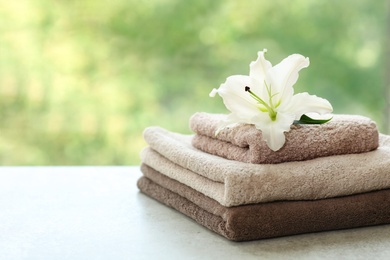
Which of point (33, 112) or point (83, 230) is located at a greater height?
point (83, 230)

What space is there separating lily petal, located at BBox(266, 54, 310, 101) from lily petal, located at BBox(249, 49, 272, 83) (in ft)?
0.04

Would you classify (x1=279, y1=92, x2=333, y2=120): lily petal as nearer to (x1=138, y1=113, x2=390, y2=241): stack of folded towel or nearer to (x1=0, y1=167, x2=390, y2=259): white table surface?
(x1=138, y1=113, x2=390, y2=241): stack of folded towel

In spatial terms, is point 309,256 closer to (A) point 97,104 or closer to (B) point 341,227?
(B) point 341,227

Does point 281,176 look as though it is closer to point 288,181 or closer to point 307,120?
point 288,181

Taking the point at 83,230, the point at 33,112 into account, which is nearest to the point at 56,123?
the point at 33,112

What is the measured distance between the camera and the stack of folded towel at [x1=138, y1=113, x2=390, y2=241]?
1.27 metres

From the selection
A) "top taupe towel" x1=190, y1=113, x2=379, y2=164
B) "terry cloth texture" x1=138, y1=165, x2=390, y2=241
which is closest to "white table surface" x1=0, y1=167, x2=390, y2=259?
"terry cloth texture" x1=138, y1=165, x2=390, y2=241

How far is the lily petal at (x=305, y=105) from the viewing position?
1.37 m

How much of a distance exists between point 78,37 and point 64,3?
6.7 inches

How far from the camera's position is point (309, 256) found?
121cm

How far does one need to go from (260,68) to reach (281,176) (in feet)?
0.71

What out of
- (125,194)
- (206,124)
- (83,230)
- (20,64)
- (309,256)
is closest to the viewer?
(309,256)

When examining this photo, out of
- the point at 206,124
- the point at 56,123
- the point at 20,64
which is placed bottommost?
the point at 56,123

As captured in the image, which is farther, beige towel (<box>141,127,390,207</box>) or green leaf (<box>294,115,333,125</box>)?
green leaf (<box>294,115,333,125</box>)
